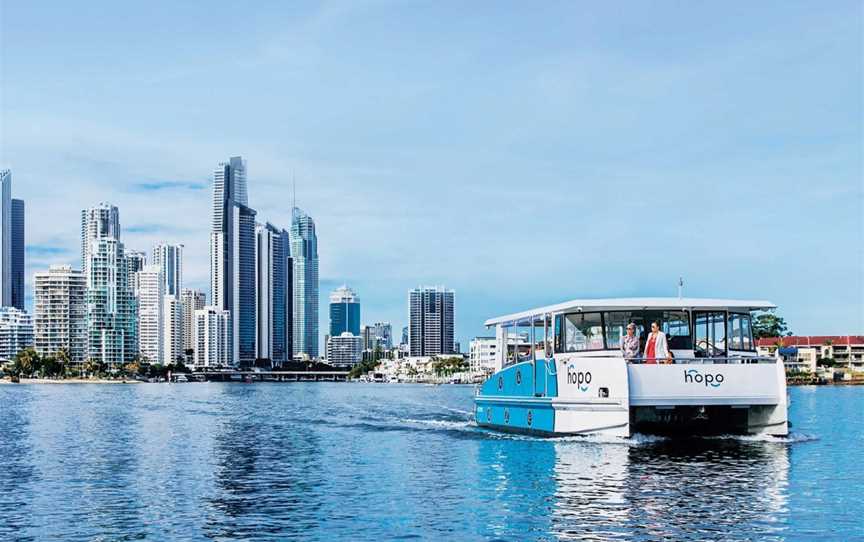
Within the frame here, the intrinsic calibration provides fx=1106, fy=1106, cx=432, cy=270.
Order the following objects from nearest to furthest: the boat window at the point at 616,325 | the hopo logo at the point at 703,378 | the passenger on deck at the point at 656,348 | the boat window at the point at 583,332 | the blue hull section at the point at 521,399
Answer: the hopo logo at the point at 703,378 < the passenger on deck at the point at 656,348 < the boat window at the point at 616,325 < the boat window at the point at 583,332 < the blue hull section at the point at 521,399

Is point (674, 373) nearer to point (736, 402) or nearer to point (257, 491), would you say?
point (736, 402)

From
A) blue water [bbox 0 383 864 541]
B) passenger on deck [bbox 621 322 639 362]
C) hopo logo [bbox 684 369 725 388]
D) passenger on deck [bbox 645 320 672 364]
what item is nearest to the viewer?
blue water [bbox 0 383 864 541]

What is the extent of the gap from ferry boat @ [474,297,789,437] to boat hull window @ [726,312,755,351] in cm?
3

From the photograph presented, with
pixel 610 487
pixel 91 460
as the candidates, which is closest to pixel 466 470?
pixel 610 487

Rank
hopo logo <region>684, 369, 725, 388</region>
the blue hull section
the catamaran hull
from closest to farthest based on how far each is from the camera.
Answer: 1. the catamaran hull
2. hopo logo <region>684, 369, 725, 388</region>
3. the blue hull section

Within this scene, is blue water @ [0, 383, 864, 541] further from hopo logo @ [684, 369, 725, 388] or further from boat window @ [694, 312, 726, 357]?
boat window @ [694, 312, 726, 357]

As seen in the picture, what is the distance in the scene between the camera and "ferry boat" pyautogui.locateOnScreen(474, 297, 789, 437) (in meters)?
31.6

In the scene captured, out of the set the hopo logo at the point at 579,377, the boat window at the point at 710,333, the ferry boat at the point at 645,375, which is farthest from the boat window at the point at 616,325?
the boat window at the point at 710,333

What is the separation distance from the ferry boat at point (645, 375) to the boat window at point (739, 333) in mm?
31

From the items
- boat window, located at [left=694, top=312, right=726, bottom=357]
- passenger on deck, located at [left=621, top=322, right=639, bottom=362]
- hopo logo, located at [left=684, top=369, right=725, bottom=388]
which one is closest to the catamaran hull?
hopo logo, located at [left=684, top=369, right=725, bottom=388]

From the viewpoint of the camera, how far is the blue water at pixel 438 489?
20.1 m

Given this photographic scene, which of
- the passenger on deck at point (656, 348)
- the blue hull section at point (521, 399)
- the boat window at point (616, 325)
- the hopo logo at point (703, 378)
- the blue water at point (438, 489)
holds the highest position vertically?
the boat window at point (616, 325)

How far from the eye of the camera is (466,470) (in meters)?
28.9

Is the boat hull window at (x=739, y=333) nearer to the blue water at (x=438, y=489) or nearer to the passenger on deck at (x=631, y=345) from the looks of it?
the blue water at (x=438, y=489)
